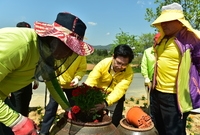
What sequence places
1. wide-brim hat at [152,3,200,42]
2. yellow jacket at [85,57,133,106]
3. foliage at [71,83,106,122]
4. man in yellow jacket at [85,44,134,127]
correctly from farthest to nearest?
yellow jacket at [85,57,133,106] < man in yellow jacket at [85,44,134,127] < wide-brim hat at [152,3,200,42] < foliage at [71,83,106,122]

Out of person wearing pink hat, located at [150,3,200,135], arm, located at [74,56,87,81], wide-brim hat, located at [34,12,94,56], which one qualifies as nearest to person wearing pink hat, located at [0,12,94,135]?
wide-brim hat, located at [34,12,94,56]

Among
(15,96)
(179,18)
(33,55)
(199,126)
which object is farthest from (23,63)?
(199,126)

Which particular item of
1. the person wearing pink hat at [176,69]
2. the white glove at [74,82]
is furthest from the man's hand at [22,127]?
the white glove at [74,82]

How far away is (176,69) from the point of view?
4.09m

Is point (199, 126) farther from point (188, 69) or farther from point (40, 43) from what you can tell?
point (40, 43)

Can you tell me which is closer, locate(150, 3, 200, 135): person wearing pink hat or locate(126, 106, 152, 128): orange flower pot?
locate(150, 3, 200, 135): person wearing pink hat

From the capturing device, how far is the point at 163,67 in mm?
4184

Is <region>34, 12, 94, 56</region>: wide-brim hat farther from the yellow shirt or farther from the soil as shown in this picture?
the soil

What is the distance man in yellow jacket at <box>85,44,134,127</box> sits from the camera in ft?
14.1

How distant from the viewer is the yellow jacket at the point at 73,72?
17.1 feet

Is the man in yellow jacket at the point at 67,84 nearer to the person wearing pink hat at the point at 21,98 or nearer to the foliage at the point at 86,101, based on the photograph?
the person wearing pink hat at the point at 21,98

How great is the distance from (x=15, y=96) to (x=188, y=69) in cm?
334

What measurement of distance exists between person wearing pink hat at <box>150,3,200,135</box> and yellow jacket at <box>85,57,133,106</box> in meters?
0.51

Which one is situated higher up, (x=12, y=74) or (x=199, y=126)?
(x=12, y=74)
